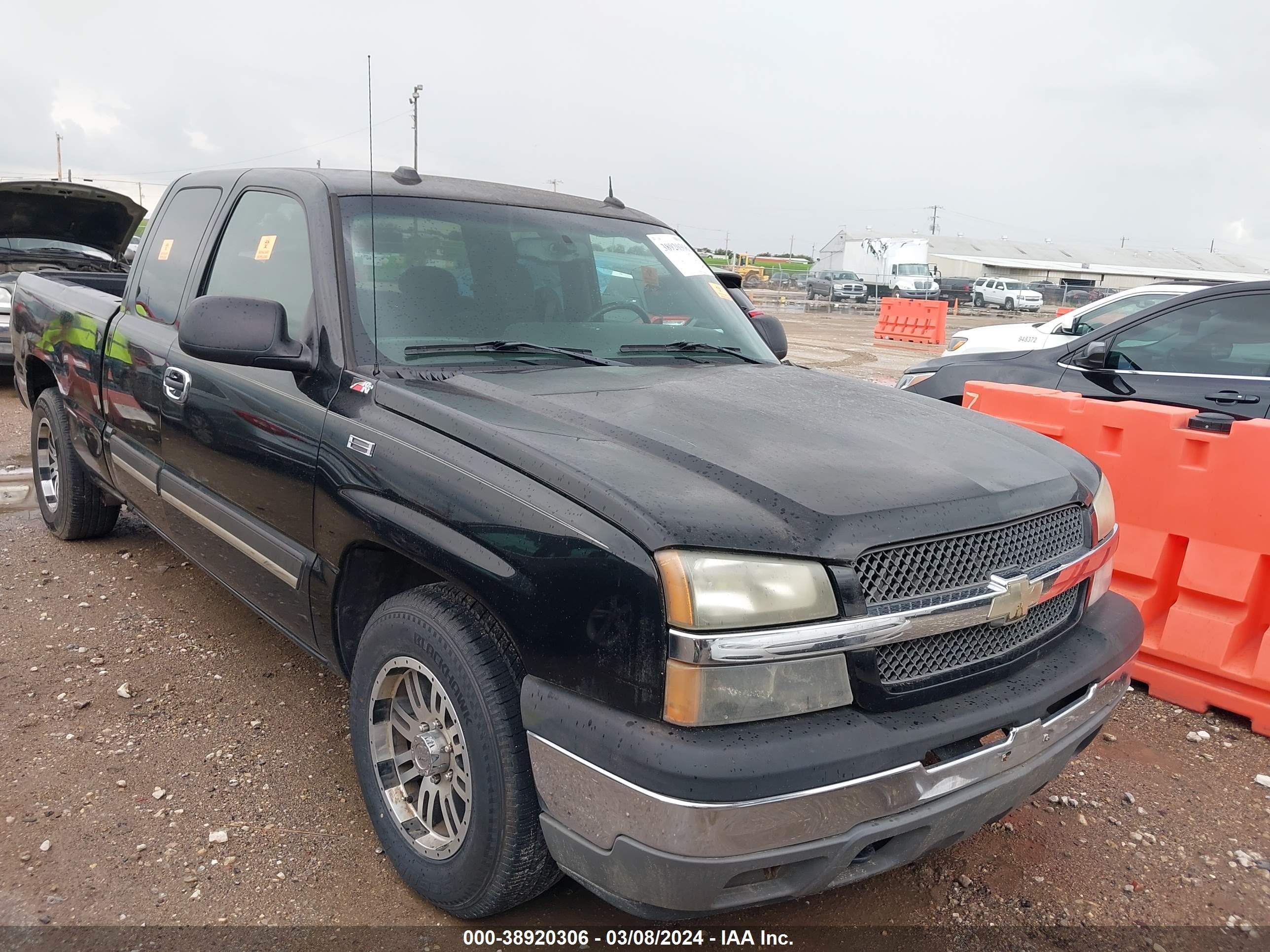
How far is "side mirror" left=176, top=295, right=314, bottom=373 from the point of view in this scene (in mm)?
2646

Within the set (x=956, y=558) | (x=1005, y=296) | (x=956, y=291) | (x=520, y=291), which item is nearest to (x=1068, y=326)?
(x=520, y=291)

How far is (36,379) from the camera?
5.26 meters

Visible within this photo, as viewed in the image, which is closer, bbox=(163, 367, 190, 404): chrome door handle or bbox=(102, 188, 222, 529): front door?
bbox=(163, 367, 190, 404): chrome door handle

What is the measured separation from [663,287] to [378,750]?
6.27 feet

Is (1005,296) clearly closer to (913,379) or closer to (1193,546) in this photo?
(913,379)

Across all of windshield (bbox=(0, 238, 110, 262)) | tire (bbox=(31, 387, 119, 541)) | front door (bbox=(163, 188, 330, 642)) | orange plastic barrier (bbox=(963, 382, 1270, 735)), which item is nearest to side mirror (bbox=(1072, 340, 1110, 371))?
orange plastic barrier (bbox=(963, 382, 1270, 735))

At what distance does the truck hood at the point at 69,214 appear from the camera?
A: 7.94 meters

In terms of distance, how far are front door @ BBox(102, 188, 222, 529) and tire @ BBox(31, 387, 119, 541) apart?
845 millimetres

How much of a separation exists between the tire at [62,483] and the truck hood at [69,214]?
358cm

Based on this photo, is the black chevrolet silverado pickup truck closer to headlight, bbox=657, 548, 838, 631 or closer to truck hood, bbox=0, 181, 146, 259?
headlight, bbox=657, 548, 838, 631

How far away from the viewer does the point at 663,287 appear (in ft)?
11.6

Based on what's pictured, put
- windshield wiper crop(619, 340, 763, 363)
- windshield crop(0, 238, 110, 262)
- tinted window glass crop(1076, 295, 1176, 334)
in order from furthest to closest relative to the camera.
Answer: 1. windshield crop(0, 238, 110, 262)
2. tinted window glass crop(1076, 295, 1176, 334)
3. windshield wiper crop(619, 340, 763, 363)

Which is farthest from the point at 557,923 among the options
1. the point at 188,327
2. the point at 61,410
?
the point at 61,410

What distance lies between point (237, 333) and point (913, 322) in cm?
2230
